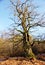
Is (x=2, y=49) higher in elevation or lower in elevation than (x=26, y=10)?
lower

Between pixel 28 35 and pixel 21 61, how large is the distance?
428 cm

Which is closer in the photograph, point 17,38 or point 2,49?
point 17,38

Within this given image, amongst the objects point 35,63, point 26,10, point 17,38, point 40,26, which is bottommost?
point 35,63

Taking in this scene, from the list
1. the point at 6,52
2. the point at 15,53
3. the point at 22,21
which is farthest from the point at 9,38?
the point at 6,52

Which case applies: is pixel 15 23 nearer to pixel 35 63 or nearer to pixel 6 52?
pixel 35 63

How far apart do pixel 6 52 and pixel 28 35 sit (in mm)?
14928

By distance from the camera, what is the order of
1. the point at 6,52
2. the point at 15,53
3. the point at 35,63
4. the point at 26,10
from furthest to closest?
the point at 6,52, the point at 15,53, the point at 26,10, the point at 35,63

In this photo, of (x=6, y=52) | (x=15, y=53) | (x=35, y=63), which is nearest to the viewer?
(x=35, y=63)

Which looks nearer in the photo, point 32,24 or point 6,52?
point 32,24

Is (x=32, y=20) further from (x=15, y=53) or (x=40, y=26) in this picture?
(x=15, y=53)

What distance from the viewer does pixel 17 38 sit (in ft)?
77.6

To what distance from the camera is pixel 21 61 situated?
20.6 metres

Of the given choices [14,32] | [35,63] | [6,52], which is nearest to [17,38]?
[14,32]

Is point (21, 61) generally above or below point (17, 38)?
below
